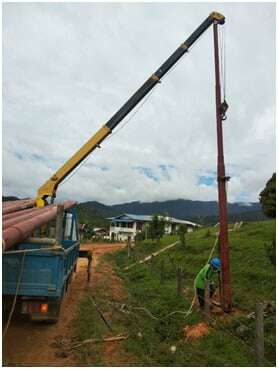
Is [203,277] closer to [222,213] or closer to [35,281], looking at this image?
[222,213]

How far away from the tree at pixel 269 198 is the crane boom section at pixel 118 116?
37.2 feet

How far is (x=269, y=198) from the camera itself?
69.0 feet

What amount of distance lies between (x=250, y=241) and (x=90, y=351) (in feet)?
42.4

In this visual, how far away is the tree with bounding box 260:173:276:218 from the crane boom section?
37.2ft

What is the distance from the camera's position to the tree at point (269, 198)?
66.9 ft

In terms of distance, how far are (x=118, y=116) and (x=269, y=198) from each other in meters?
13.0

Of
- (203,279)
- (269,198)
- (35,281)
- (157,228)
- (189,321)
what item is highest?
(269,198)

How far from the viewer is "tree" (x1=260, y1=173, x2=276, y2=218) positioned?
2039 centimetres

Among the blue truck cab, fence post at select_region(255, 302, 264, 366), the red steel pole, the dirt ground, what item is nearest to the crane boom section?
the red steel pole

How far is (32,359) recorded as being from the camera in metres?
6.19

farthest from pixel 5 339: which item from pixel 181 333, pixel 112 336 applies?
pixel 181 333

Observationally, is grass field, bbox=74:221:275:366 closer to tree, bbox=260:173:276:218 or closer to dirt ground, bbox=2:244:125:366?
dirt ground, bbox=2:244:125:366

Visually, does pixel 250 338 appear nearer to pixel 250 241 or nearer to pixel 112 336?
pixel 112 336

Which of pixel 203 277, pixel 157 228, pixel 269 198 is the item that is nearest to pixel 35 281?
pixel 203 277
